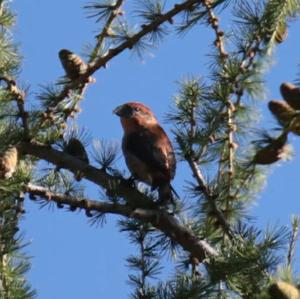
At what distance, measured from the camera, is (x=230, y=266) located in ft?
9.41

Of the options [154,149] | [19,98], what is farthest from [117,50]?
[154,149]

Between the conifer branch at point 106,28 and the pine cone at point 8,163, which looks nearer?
the pine cone at point 8,163

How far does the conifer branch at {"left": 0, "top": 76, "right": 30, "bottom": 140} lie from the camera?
355 centimetres

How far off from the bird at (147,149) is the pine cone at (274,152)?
1075mm

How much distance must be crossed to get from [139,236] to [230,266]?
830 millimetres

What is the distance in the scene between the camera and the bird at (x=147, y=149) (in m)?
4.27

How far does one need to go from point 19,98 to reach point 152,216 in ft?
2.29

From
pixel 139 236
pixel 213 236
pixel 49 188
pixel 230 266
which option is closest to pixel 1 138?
pixel 49 188

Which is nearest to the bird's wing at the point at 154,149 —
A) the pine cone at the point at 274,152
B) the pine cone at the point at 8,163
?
the pine cone at the point at 8,163

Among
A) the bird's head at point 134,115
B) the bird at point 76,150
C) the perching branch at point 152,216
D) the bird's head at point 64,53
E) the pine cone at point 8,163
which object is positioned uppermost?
the bird's head at point 134,115

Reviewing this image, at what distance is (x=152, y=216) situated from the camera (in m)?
3.61

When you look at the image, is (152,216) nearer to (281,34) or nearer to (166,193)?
(166,193)

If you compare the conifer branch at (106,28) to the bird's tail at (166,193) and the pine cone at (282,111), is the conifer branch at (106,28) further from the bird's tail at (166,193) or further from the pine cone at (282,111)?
the pine cone at (282,111)

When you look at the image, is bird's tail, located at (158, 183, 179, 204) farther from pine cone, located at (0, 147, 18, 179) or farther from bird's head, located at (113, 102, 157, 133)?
bird's head, located at (113, 102, 157, 133)
